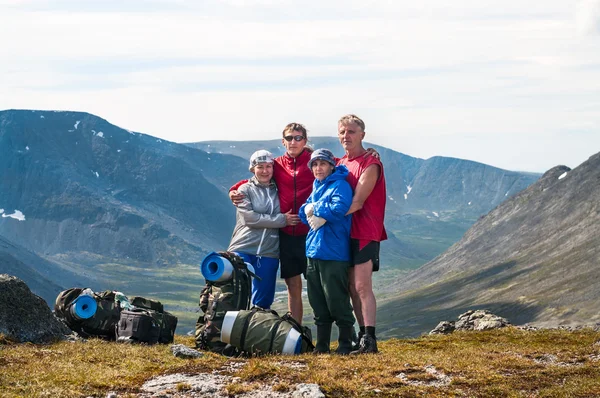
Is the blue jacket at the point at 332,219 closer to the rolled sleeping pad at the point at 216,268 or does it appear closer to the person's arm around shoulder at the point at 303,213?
the person's arm around shoulder at the point at 303,213

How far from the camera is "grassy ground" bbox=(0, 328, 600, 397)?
12375mm

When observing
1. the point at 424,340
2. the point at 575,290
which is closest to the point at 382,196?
the point at 424,340

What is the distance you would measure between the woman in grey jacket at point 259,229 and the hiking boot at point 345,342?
7.76ft

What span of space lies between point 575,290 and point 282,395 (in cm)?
19335

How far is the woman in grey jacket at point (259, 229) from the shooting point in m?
17.5

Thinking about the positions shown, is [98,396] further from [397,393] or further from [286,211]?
[286,211]

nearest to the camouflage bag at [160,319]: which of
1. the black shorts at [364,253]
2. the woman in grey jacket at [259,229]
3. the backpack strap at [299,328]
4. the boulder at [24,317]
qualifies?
the boulder at [24,317]

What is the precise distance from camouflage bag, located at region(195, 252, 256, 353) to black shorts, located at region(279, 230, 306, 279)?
3.32ft

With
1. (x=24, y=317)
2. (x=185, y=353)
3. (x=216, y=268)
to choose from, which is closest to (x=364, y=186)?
(x=216, y=268)

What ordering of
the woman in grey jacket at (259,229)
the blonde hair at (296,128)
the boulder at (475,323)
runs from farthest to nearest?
the boulder at (475,323), the woman in grey jacket at (259,229), the blonde hair at (296,128)

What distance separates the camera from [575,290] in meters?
190

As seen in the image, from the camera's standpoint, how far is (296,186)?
17.7 metres

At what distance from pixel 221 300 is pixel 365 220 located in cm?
375

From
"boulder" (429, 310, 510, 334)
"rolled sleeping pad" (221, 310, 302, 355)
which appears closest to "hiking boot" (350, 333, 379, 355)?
"rolled sleeping pad" (221, 310, 302, 355)
